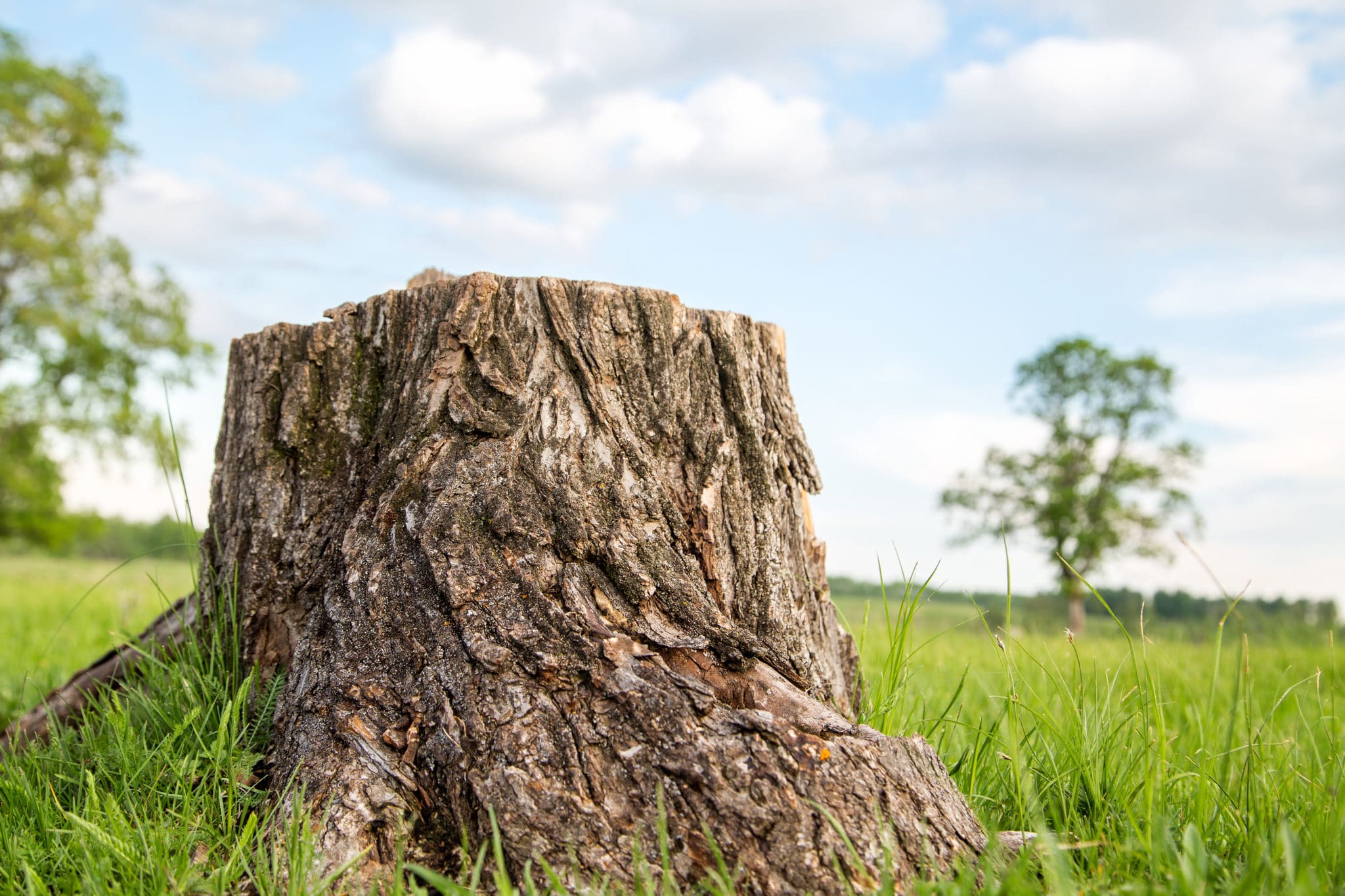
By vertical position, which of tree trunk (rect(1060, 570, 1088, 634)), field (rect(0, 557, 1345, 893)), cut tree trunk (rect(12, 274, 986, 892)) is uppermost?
cut tree trunk (rect(12, 274, 986, 892))

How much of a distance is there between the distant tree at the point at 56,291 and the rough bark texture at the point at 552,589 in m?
23.2

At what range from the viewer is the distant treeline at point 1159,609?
11.3 ft

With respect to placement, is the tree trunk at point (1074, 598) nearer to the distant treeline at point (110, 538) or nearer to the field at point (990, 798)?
the distant treeline at point (110, 538)

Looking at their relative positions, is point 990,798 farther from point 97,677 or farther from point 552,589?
point 97,677

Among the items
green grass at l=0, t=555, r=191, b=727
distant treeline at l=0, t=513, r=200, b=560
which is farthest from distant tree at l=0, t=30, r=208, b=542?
green grass at l=0, t=555, r=191, b=727

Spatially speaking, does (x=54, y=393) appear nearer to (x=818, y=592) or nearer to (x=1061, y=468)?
(x=818, y=592)

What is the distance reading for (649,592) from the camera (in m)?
2.49

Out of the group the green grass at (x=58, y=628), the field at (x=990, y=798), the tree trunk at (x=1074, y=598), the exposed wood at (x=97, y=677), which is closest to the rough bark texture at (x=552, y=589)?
the field at (x=990, y=798)

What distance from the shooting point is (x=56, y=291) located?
23.2m

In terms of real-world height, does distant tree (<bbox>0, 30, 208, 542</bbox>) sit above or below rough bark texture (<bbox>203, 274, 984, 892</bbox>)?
above

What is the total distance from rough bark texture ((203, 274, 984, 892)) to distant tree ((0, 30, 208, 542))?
23196 millimetres

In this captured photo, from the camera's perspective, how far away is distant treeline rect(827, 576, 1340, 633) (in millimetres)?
3432

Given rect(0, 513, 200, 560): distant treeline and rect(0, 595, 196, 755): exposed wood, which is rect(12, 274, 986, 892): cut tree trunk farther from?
rect(0, 595, 196, 755): exposed wood

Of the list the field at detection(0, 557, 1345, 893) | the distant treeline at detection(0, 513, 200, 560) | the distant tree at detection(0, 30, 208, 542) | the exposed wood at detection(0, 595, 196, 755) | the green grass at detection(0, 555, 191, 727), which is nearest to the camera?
the field at detection(0, 557, 1345, 893)
